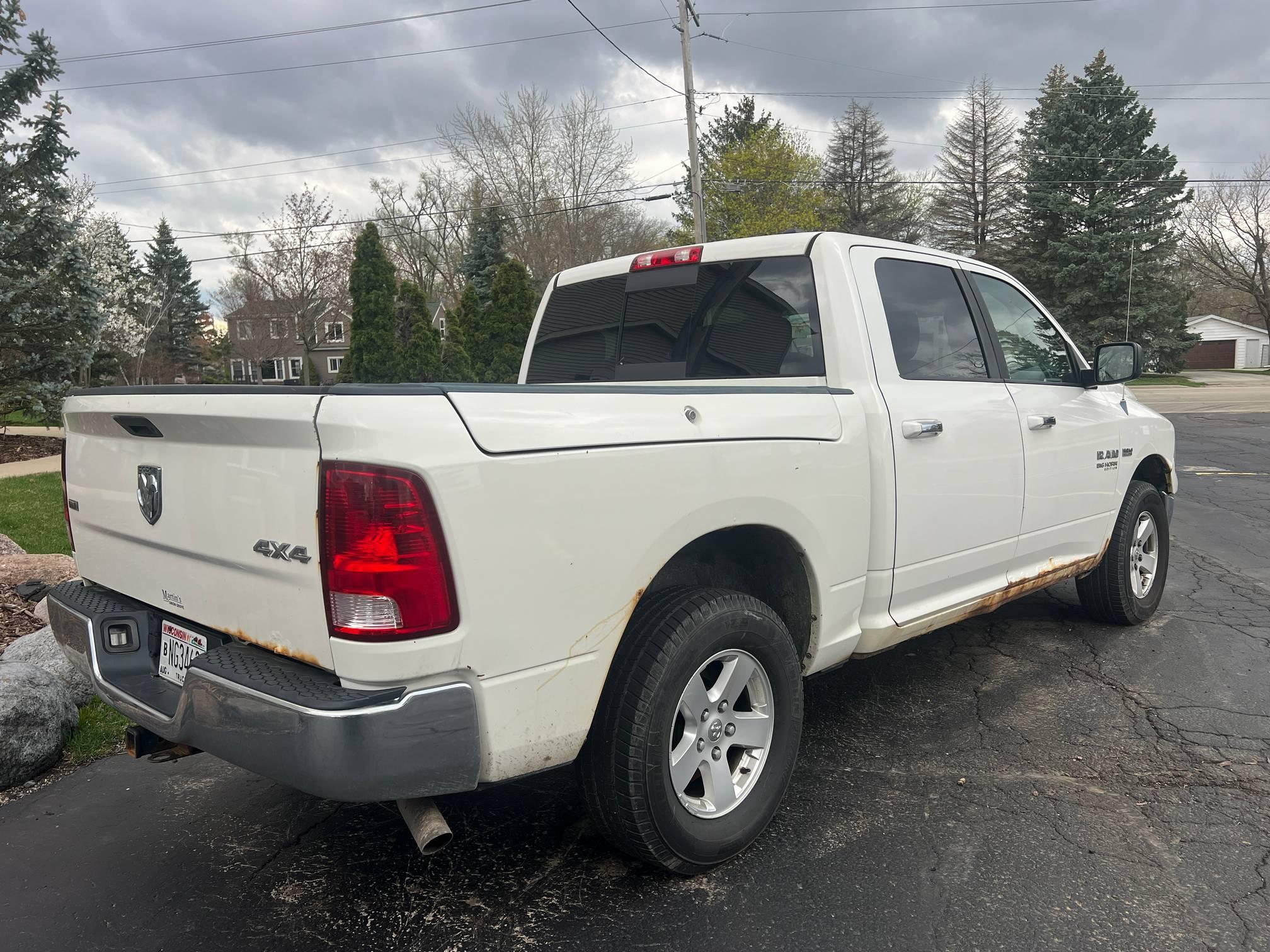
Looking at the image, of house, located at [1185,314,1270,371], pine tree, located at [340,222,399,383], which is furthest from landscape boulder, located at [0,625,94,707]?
house, located at [1185,314,1270,371]

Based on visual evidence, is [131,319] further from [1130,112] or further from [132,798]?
[1130,112]

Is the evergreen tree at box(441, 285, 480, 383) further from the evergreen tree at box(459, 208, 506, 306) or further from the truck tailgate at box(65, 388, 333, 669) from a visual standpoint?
the truck tailgate at box(65, 388, 333, 669)

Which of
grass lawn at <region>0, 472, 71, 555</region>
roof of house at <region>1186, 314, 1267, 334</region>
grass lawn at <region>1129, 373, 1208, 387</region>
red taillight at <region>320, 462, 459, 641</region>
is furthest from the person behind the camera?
roof of house at <region>1186, 314, 1267, 334</region>

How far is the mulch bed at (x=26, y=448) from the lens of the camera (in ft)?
44.0

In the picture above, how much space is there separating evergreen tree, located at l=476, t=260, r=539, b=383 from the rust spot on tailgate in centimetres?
2339

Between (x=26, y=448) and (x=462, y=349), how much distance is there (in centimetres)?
1262

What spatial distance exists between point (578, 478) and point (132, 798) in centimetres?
244

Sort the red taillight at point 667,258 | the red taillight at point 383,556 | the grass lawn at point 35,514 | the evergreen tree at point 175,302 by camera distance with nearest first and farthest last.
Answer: the red taillight at point 383,556 < the red taillight at point 667,258 < the grass lawn at point 35,514 < the evergreen tree at point 175,302

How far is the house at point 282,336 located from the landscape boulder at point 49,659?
33195mm

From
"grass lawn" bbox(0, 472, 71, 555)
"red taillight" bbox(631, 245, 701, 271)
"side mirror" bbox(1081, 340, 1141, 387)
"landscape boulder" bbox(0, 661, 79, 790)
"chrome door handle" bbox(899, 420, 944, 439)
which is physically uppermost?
"red taillight" bbox(631, 245, 701, 271)

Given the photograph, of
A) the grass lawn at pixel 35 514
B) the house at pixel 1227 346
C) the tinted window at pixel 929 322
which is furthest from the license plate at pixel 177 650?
the house at pixel 1227 346

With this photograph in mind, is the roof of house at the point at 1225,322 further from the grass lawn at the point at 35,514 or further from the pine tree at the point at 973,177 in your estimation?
the grass lawn at the point at 35,514

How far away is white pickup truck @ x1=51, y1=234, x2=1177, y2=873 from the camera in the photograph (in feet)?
6.46

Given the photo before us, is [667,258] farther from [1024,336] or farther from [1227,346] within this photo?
[1227,346]
